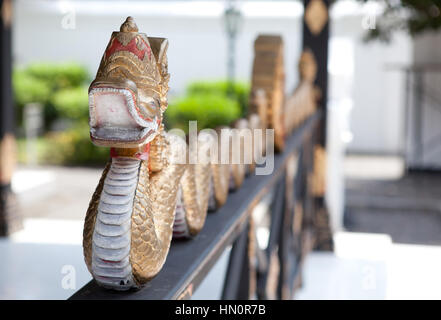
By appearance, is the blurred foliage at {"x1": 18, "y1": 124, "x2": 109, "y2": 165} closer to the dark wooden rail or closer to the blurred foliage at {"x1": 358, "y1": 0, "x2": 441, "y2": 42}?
the blurred foliage at {"x1": 358, "y1": 0, "x2": 441, "y2": 42}

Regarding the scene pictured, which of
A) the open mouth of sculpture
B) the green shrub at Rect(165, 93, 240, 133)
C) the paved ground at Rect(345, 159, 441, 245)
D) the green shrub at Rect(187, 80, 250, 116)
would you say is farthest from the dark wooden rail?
the green shrub at Rect(187, 80, 250, 116)

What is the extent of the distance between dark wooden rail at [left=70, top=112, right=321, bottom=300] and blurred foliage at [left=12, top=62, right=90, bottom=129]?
8.30 m

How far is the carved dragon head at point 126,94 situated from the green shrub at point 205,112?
8.56m

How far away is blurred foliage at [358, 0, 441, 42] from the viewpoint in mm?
7101

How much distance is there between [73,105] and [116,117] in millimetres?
10109

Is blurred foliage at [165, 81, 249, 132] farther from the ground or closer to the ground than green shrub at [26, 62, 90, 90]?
closer to the ground

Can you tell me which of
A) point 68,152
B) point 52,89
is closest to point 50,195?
point 68,152

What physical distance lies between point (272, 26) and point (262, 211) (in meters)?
6.68

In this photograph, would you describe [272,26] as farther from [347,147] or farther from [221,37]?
[347,147]

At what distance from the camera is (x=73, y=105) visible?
34.9 feet

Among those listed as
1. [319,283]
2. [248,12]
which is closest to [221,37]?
[248,12]

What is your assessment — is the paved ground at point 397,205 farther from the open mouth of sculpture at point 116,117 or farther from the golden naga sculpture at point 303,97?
the open mouth of sculpture at point 116,117

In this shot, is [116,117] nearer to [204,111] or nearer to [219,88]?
[204,111]

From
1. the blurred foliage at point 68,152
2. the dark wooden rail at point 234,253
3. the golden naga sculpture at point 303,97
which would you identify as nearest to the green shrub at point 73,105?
the blurred foliage at point 68,152
